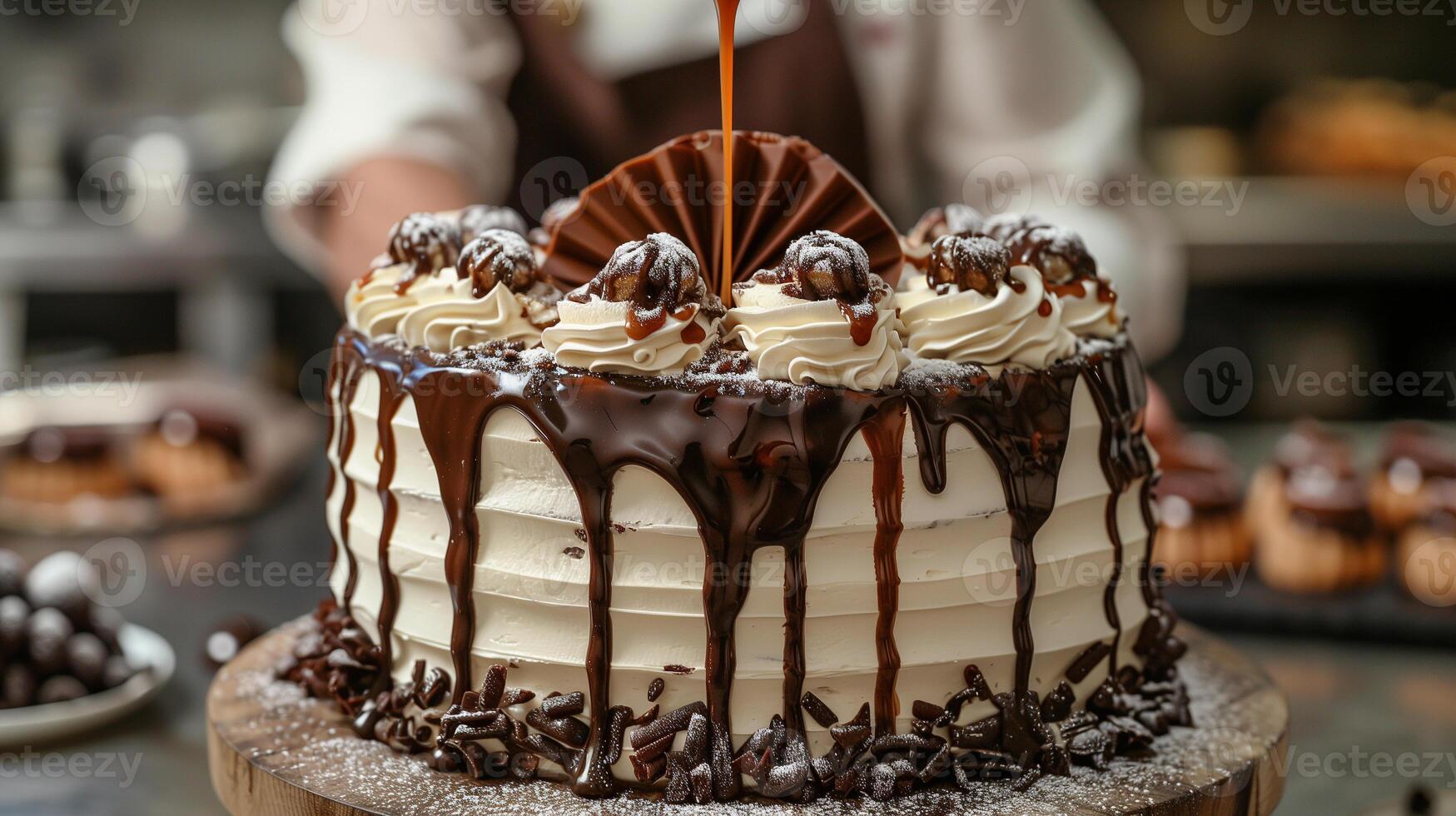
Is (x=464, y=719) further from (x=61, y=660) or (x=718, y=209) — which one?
(x=61, y=660)

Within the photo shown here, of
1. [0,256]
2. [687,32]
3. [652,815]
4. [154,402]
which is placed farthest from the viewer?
[0,256]

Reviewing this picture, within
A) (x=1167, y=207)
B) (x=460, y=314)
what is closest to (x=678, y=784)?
(x=460, y=314)

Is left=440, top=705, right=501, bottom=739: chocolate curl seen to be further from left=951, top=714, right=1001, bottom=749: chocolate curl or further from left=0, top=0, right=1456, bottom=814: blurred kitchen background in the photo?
left=0, top=0, right=1456, bottom=814: blurred kitchen background

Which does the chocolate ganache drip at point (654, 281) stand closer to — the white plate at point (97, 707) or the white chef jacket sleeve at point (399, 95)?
the white plate at point (97, 707)

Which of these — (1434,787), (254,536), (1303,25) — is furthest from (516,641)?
(1303,25)

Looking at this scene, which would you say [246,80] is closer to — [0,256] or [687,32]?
[0,256]

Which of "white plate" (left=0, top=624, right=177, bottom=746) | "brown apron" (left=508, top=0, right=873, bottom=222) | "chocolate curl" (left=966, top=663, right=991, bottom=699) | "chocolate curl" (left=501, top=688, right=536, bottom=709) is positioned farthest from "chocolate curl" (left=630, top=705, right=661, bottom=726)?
"brown apron" (left=508, top=0, right=873, bottom=222)
